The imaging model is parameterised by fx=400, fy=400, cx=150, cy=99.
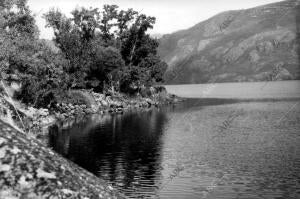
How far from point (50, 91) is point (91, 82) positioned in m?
33.6

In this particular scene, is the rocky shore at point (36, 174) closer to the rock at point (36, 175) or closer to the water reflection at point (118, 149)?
the rock at point (36, 175)

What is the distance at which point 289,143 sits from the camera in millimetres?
64125

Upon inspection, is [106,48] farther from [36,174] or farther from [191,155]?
[36,174]

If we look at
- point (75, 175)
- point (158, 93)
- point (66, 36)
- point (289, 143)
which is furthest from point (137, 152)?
point (158, 93)

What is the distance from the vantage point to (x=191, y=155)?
5722 cm

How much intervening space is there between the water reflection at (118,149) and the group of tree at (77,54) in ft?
53.6

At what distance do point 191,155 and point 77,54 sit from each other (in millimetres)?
82852

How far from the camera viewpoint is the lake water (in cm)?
3966

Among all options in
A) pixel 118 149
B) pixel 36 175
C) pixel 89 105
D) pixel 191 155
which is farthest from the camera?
pixel 89 105

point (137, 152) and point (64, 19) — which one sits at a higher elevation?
point (64, 19)

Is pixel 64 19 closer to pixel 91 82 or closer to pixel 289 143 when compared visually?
pixel 91 82

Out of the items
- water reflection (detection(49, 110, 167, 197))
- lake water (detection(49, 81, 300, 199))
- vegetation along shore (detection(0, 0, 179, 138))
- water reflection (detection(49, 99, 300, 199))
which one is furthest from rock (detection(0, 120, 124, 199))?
vegetation along shore (detection(0, 0, 179, 138))

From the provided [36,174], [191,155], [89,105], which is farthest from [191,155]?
[89,105]

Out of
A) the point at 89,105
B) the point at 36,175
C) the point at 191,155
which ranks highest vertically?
the point at 36,175
